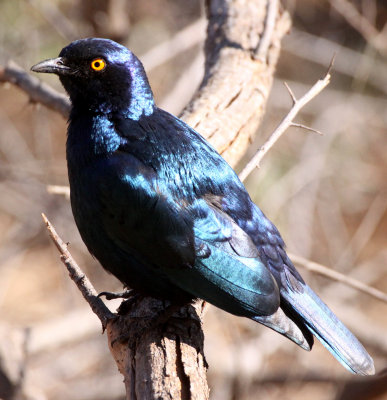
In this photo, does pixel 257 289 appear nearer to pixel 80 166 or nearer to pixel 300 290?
pixel 300 290

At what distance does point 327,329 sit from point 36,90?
2250 mm

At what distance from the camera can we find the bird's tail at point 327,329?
3.15 metres

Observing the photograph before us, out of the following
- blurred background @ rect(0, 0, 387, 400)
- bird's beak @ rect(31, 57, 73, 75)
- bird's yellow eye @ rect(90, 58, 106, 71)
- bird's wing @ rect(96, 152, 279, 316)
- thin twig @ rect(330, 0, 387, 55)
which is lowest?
blurred background @ rect(0, 0, 387, 400)

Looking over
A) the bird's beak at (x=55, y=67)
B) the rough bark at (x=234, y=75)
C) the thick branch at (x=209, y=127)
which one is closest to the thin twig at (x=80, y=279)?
the thick branch at (x=209, y=127)

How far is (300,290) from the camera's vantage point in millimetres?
3258

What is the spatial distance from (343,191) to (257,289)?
626 centimetres

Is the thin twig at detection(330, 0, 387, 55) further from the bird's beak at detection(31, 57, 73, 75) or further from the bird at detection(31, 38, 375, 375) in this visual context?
the bird's beak at detection(31, 57, 73, 75)

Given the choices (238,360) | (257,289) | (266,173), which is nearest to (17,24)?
(266,173)

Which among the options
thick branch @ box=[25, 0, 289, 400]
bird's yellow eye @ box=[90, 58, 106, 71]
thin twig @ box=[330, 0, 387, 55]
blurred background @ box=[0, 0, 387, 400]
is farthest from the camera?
thin twig @ box=[330, 0, 387, 55]

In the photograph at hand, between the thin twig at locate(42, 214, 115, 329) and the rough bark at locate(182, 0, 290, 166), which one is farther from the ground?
the rough bark at locate(182, 0, 290, 166)

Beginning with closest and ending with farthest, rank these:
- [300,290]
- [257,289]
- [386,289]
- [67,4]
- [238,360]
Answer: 1. [257,289]
2. [300,290]
3. [238,360]
4. [67,4]
5. [386,289]

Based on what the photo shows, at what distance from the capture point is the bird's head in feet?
10.8

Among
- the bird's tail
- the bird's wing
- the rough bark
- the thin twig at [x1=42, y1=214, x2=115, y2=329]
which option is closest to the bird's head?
the bird's wing

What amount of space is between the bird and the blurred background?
5.08 ft
